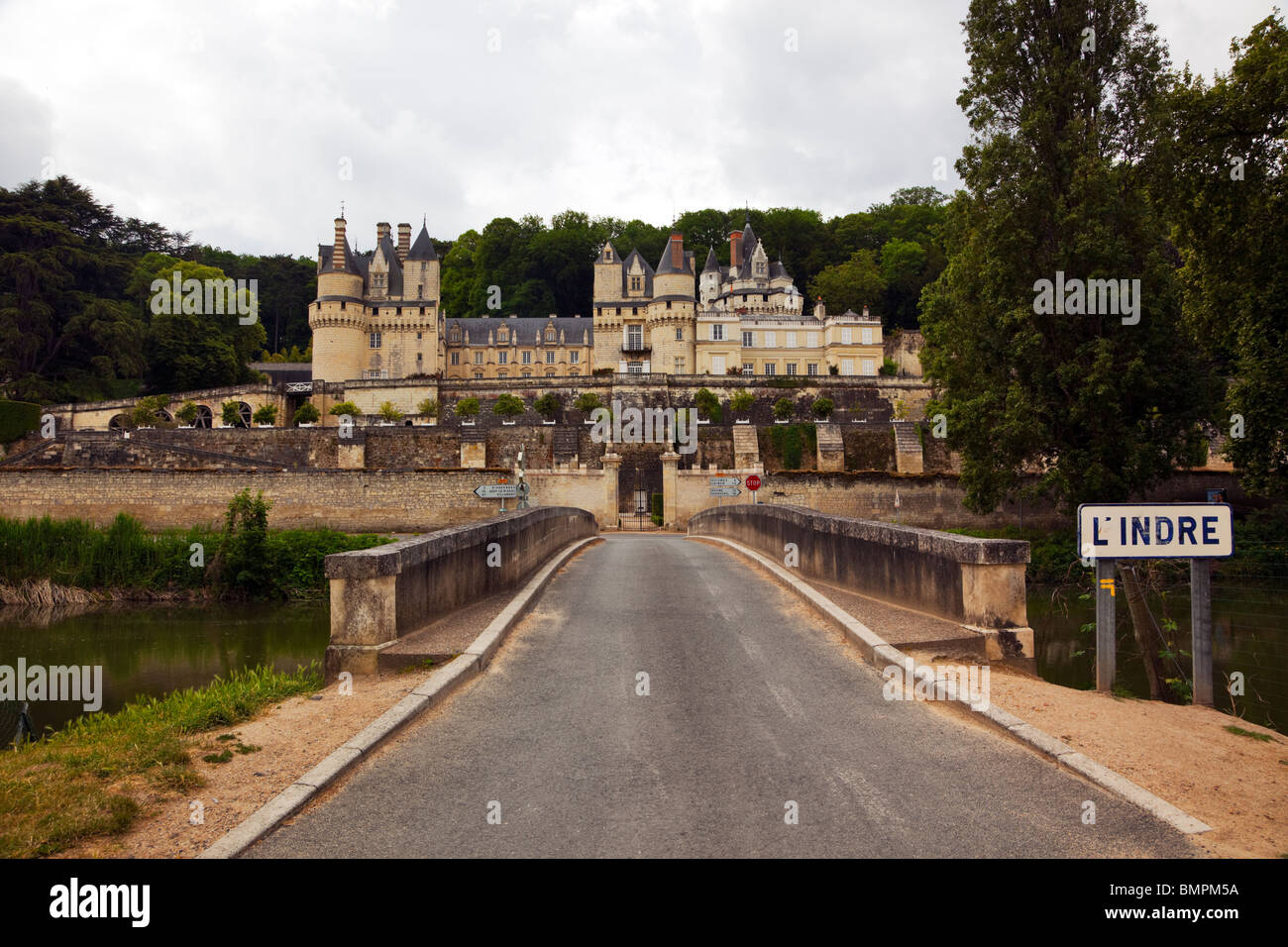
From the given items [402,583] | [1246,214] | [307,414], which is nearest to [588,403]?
[307,414]

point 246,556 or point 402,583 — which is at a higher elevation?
point 402,583

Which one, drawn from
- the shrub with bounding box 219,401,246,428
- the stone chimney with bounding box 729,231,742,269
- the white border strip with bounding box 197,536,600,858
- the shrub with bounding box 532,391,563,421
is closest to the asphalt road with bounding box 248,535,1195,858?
the white border strip with bounding box 197,536,600,858

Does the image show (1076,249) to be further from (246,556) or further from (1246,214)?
(246,556)

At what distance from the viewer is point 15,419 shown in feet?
165

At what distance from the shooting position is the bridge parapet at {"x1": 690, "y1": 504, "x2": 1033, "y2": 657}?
28.2 ft

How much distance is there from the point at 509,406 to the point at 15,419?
99.8 feet

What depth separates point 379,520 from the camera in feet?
150

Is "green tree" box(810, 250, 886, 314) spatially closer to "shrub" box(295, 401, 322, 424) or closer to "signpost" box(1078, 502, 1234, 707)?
"shrub" box(295, 401, 322, 424)

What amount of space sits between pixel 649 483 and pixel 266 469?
22.6 m

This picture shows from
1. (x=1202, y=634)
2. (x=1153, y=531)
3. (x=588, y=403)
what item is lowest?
(x=1202, y=634)

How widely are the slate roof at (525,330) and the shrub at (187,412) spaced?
23.5 metres

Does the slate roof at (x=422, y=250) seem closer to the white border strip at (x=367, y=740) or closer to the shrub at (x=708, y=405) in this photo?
the shrub at (x=708, y=405)

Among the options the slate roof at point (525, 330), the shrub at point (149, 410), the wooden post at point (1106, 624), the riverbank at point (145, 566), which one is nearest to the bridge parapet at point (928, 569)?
the wooden post at point (1106, 624)

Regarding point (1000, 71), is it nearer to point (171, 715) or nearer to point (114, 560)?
point (171, 715)
